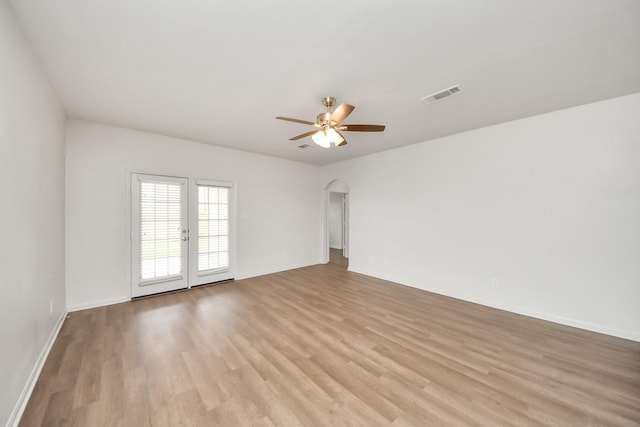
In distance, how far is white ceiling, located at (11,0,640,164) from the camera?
1574 millimetres

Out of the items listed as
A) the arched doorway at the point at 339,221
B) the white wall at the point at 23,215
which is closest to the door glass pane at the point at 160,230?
the white wall at the point at 23,215

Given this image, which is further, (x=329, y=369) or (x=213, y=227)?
(x=213, y=227)

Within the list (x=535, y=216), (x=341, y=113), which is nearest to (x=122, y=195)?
(x=341, y=113)

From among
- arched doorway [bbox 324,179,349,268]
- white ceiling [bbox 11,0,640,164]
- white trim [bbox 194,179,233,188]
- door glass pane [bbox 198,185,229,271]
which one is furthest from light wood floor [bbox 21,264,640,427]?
arched doorway [bbox 324,179,349,268]

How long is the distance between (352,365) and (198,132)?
419 centimetres

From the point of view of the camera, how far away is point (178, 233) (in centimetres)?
423

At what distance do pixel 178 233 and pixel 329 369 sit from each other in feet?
11.9

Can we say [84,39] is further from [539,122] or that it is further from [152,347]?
[539,122]

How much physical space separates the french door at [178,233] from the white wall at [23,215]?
1.17 metres

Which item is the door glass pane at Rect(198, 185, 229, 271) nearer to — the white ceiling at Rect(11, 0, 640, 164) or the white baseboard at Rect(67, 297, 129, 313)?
the white baseboard at Rect(67, 297, 129, 313)

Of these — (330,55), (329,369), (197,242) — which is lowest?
(329,369)

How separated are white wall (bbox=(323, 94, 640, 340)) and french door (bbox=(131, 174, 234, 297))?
3.77 metres

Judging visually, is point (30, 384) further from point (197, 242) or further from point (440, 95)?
point (440, 95)

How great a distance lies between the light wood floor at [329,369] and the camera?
5.47 feet
